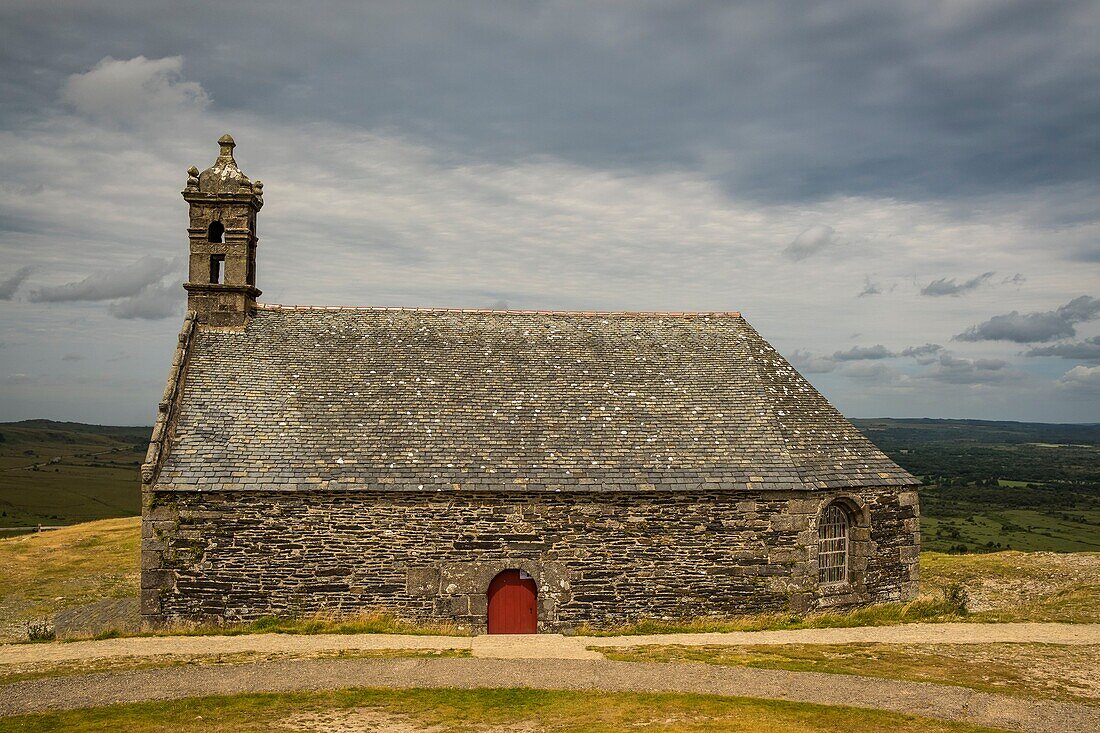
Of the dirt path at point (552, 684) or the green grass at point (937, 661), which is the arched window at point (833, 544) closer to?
the green grass at point (937, 661)

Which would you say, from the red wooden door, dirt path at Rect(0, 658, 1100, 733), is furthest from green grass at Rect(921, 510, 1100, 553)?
dirt path at Rect(0, 658, 1100, 733)

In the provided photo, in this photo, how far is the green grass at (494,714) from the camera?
1232cm

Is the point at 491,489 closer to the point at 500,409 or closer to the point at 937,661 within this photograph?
the point at 500,409

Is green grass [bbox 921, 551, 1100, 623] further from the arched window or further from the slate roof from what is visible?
the slate roof

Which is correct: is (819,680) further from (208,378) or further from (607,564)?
(208,378)

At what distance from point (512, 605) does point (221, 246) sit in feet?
47.3

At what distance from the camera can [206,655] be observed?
16500 mm

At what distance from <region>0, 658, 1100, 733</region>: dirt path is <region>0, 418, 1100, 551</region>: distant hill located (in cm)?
3989


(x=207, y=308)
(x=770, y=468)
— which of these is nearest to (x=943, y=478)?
(x=770, y=468)

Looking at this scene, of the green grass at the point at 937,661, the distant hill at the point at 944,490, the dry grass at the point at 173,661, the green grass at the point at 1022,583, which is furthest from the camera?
the distant hill at the point at 944,490

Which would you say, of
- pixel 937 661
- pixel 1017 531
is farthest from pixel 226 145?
pixel 1017 531

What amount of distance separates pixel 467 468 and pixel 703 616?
23.3 ft

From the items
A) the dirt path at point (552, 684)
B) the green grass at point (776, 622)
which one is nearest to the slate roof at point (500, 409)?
the green grass at point (776, 622)

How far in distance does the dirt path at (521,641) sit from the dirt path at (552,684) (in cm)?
122
